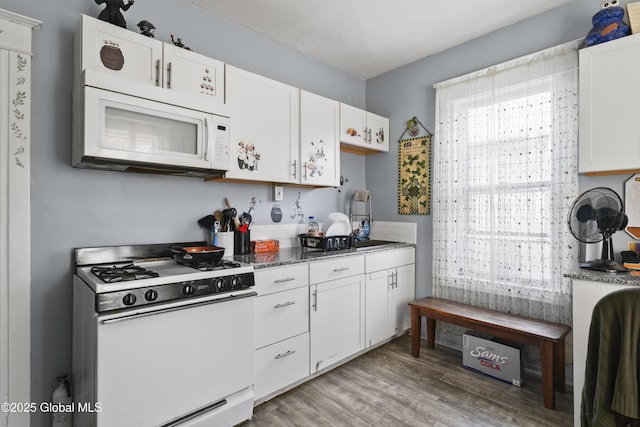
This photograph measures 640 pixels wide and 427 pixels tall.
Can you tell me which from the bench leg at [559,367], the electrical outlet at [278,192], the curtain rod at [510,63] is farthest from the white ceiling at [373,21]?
the bench leg at [559,367]

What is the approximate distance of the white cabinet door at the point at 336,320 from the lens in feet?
7.97

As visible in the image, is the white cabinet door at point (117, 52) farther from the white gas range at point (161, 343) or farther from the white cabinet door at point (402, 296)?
the white cabinet door at point (402, 296)

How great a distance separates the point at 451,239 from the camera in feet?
9.89

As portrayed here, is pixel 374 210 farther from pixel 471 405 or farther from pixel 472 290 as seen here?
Result: pixel 471 405

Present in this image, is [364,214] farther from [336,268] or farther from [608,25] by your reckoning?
[608,25]

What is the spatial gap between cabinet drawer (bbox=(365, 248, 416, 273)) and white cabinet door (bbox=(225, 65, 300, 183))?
3.23 feet

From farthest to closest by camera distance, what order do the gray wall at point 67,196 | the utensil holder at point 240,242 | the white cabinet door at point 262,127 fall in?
the utensil holder at point 240,242 → the white cabinet door at point 262,127 → the gray wall at point 67,196

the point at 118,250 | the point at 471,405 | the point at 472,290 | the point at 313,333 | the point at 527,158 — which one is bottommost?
the point at 471,405

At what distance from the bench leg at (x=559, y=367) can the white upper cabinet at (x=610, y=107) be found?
1220 millimetres

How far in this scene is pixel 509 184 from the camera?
265cm

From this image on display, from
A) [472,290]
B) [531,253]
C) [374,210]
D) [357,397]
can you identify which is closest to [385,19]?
[374,210]

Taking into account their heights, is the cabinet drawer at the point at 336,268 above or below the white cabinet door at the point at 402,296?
above

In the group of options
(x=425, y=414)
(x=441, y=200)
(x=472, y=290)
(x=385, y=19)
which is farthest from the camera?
(x=441, y=200)

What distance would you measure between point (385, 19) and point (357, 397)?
2896 mm
